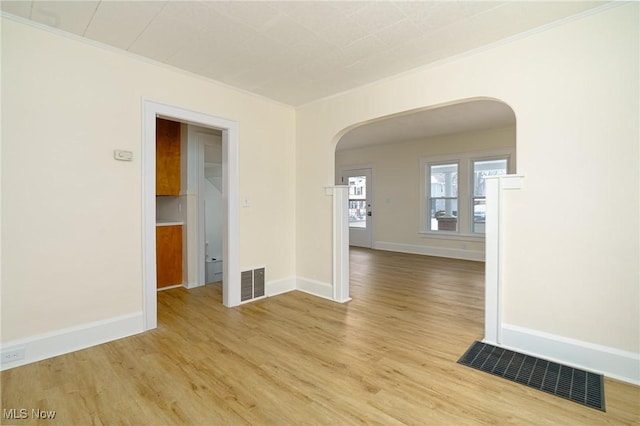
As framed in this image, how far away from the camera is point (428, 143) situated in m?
7.09

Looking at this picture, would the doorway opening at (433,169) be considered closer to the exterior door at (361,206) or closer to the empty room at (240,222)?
the exterior door at (361,206)

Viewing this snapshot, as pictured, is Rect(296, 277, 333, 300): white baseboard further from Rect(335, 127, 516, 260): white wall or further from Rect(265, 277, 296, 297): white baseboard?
Rect(335, 127, 516, 260): white wall

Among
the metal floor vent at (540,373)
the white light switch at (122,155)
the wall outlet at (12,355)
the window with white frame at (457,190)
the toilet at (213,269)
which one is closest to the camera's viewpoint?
the metal floor vent at (540,373)

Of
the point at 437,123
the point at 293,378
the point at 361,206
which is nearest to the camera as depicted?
the point at 293,378

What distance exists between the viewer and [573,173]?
224 cm

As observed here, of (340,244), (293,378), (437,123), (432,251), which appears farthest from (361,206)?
(293,378)

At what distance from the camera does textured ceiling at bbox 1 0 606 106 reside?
211 centimetres

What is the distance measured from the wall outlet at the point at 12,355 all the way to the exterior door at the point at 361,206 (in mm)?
6942

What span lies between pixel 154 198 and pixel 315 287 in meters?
2.21

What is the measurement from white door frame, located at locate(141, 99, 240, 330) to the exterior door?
17.0 ft

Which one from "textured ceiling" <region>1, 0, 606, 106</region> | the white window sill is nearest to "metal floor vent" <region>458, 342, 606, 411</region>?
"textured ceiling" <region>1, 0, 606, 106</region>

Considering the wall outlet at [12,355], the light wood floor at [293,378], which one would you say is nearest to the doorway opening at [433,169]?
the light wood floor at [293,378]

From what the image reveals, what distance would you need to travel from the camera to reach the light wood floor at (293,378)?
176cm

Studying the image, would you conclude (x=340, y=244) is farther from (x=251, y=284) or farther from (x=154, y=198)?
(x=154, y=198)
